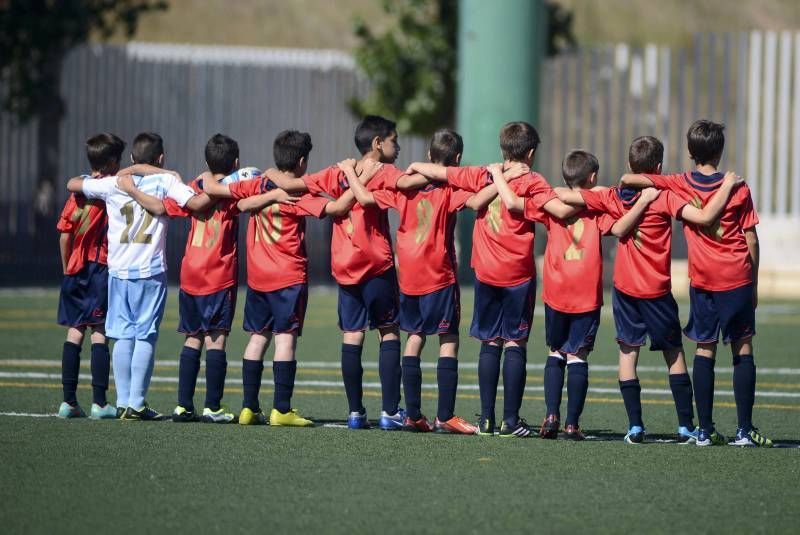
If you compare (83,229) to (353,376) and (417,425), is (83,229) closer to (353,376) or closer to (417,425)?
(353,376)

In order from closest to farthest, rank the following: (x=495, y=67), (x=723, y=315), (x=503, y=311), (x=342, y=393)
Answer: (x=723, y=315), (x=503, y=311), (x=342, y=393), (x=495, y=67)

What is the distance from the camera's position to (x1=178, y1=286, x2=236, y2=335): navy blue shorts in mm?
10023

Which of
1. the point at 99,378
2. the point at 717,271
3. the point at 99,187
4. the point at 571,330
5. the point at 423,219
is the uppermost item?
the point at 99,187

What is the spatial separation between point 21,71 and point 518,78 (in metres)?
9.95

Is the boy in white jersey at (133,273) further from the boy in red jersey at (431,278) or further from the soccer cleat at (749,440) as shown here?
the soccer cleat at (749,440)

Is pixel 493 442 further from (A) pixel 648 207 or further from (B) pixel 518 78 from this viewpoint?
(B) pixel 518 78

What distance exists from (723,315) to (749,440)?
78 cm

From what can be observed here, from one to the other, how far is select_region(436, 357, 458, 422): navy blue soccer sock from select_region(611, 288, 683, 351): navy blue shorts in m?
1.08

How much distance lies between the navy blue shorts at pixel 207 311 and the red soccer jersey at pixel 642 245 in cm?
246

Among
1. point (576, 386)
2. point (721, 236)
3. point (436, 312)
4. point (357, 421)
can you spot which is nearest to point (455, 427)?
point (357, 421)

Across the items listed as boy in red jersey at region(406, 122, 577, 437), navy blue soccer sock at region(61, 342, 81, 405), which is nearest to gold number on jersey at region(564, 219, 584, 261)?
boy in red jersey at region(406, 122, 577, 437)

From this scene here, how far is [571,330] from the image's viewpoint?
9484 mm

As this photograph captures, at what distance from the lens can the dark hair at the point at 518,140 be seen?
9.55 metres

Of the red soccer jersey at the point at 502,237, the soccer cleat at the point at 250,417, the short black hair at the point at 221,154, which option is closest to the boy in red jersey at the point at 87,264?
the short black hair at the point at 221,154
